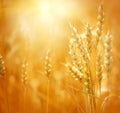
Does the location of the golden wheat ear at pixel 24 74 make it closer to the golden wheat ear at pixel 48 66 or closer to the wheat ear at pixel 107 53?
the golden wheat ear at pixel 48 66

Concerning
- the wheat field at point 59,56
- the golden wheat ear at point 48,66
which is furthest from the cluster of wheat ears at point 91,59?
the golden wheat ear at point 48,66

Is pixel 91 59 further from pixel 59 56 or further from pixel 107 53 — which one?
pixel 59 56

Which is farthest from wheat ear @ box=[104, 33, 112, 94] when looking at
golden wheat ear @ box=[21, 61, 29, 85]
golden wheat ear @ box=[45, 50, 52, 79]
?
golden wheat ear @ box=[21, 61, 29, 85]

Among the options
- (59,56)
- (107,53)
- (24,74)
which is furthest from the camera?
(24,74)

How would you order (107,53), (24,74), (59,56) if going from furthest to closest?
(24,74) → (59,56) → (107,53)

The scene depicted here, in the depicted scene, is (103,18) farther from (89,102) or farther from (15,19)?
(15,19)

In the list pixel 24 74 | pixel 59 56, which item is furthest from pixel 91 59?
pixel 24 74

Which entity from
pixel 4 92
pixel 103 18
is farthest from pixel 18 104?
pixel 103 18
